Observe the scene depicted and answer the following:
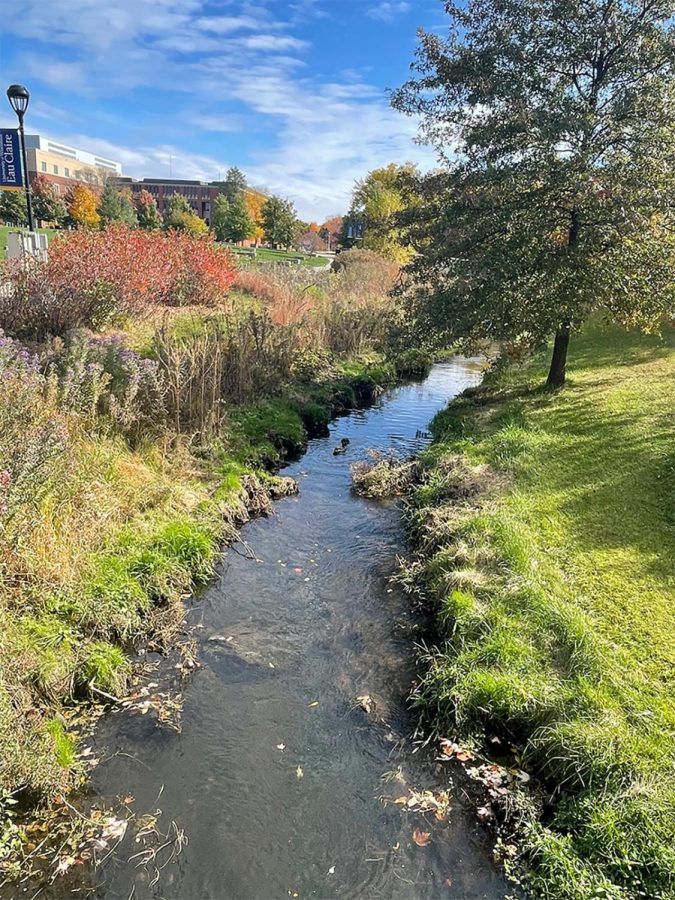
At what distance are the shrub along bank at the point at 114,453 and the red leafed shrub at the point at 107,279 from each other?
0.12 feet

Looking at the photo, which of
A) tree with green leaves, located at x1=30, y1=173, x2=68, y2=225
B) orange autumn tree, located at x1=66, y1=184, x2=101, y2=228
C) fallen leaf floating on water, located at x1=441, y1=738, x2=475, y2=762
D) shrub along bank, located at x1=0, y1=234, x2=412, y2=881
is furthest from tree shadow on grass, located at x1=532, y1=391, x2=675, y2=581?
orange autumn tree, located at x1=66, y1=184, x2=101, y2=228

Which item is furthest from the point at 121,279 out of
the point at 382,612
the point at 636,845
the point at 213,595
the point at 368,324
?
the point at 636,845

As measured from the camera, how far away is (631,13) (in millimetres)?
8414

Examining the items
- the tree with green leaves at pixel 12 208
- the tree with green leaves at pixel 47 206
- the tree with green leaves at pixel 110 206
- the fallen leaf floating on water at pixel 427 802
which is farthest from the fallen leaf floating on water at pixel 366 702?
the tree with green leaves at pixel 47 206

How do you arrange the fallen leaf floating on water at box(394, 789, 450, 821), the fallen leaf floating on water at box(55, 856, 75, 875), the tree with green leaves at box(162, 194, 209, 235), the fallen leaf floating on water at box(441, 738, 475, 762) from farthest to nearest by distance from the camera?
the tree with green leaves at box(162, 194, 209, 235) → the fallen leaf floating on water at box(441, 738, 475, 762) → the fallen leaf floating on water at box(394, 789, 450, 821) → the fallen leaf floating on water at box(55, 856, 75, 875)

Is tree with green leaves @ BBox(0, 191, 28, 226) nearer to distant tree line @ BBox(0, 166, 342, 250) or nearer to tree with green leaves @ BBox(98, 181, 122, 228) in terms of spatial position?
distant tree line @ BBox(0, 166, 342, 250)

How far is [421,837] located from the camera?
3.54m

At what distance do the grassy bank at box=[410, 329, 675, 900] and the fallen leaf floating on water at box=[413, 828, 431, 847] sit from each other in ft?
1.90

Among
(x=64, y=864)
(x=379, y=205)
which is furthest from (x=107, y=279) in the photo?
(x=379, y=205)

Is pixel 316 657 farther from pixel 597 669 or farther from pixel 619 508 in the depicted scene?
pixel 619 508

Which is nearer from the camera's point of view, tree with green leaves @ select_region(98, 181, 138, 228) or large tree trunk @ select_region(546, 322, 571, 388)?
large tree trunk @ select_region(546, 322, 571, 388)

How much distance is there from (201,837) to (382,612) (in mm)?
2764

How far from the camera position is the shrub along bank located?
429 cm

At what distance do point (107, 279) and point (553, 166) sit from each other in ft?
27.3
